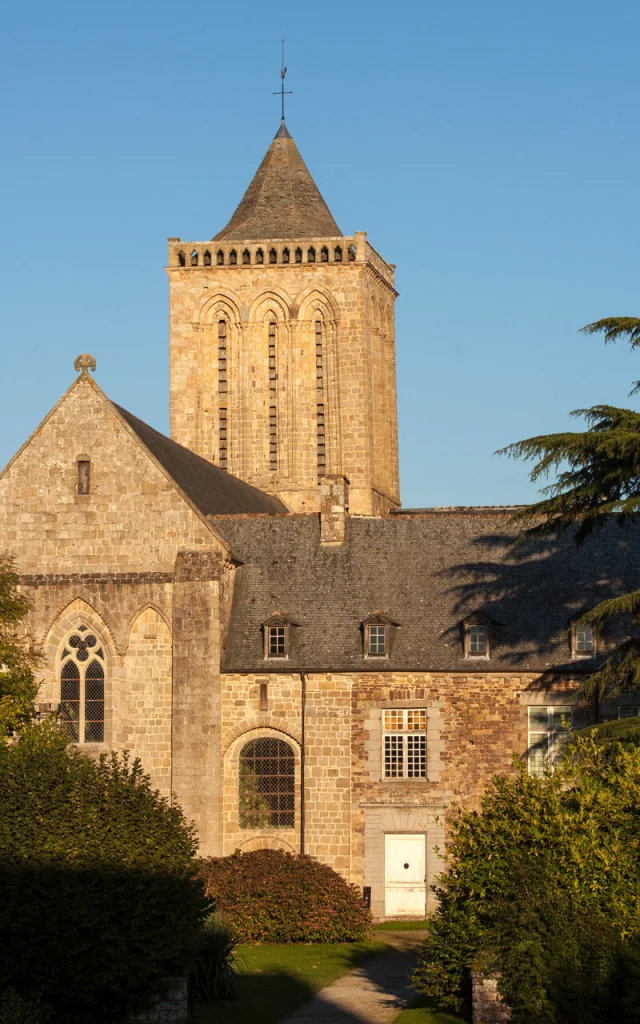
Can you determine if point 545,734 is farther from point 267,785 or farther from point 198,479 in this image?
point 198,479

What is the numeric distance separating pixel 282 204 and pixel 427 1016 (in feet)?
156

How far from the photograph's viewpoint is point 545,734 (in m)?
39.8

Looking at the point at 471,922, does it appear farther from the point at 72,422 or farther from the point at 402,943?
the point at 72,422

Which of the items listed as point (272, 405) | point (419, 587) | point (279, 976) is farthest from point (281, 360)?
point (279, 976)

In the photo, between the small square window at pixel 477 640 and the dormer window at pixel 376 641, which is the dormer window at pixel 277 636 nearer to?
the dormer window at pixel 376 641


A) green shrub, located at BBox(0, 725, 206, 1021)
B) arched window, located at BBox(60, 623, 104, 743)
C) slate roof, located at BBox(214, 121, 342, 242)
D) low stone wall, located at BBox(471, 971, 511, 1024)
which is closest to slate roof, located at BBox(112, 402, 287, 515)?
arched window, located at BBox(60, 623, 104, 743)

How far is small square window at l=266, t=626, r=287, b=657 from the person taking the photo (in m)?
41.2

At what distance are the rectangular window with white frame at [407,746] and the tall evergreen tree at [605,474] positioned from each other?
992 cm

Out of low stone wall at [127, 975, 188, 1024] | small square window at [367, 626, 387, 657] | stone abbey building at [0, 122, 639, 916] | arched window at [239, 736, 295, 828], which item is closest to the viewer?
low stone wall at [127, 975, 188, 1024]

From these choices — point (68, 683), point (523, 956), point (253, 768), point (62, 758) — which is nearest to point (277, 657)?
point (253, 768)

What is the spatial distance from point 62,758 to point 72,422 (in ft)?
59.5

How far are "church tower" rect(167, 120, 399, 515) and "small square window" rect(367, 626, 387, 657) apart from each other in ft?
73.3

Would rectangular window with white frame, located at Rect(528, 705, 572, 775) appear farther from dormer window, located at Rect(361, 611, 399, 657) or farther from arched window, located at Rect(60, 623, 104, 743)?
arched window, located at Rect(60, 623, 104, 743)

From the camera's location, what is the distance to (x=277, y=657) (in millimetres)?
41156
